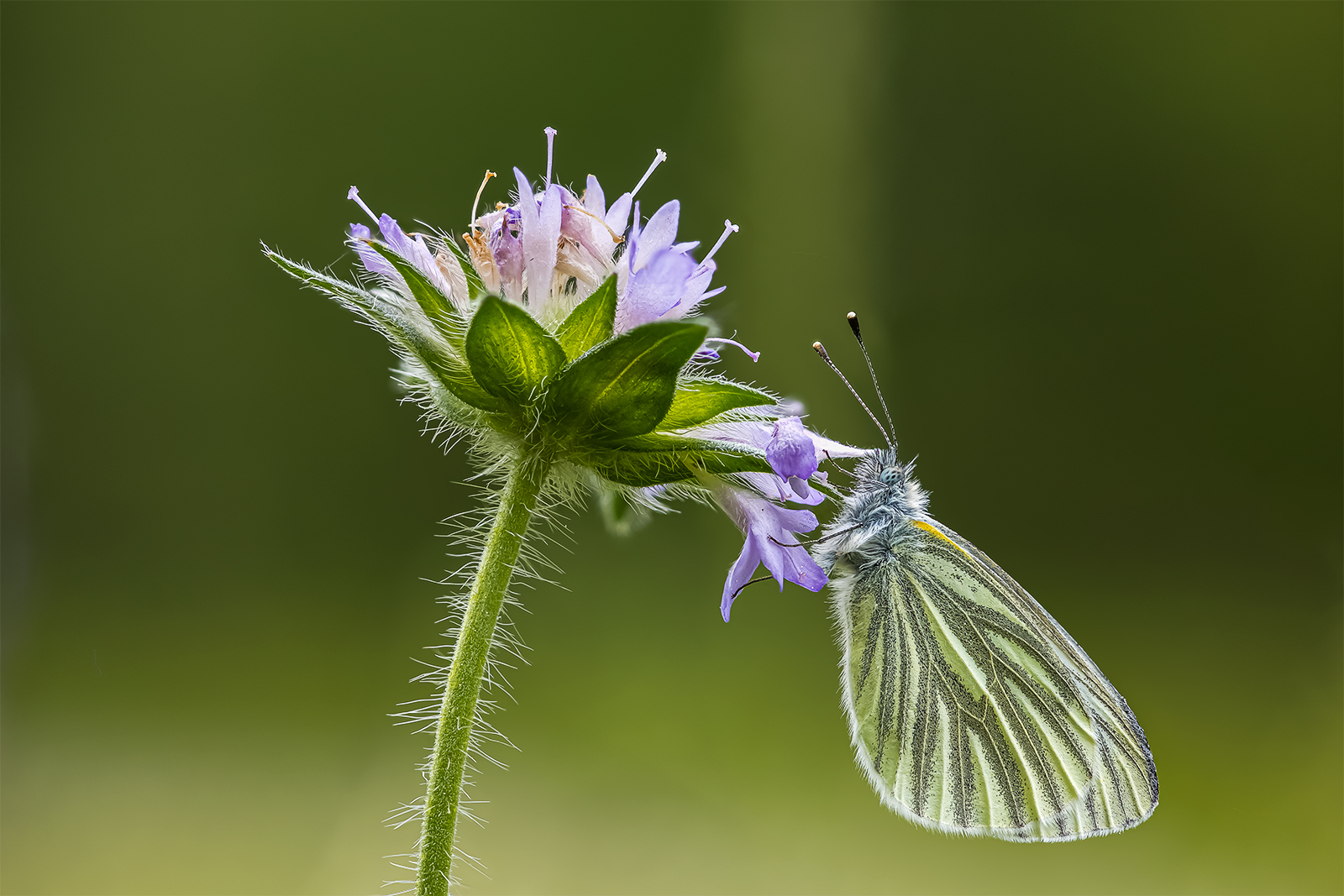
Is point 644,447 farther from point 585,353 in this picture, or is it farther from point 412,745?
point 412,745

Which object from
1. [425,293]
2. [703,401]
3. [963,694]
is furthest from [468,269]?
[963,694]

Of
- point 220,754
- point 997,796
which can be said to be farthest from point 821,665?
point 220,754

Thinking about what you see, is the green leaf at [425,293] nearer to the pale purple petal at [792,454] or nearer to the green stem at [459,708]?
the green stem at [459,708]

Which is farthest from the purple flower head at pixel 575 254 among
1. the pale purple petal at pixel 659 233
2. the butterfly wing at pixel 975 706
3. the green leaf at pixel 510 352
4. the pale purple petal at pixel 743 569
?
the butterfly wing at pixel 975 706

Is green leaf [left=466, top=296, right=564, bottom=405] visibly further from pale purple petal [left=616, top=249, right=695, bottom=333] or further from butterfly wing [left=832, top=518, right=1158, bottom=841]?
butterfly wing [left=832, top=518, right=1158, bottom=841]

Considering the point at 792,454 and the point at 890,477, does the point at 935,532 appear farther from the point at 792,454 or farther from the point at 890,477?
the point at 792,454

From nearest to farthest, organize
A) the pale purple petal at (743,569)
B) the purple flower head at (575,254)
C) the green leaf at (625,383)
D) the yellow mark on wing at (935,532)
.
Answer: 1. the green leaf at (625,383)
2. the purple flower head at (575,254)
3. the pale purple petal at (743,569)
4. the yellow mark on wing at (935,532)
